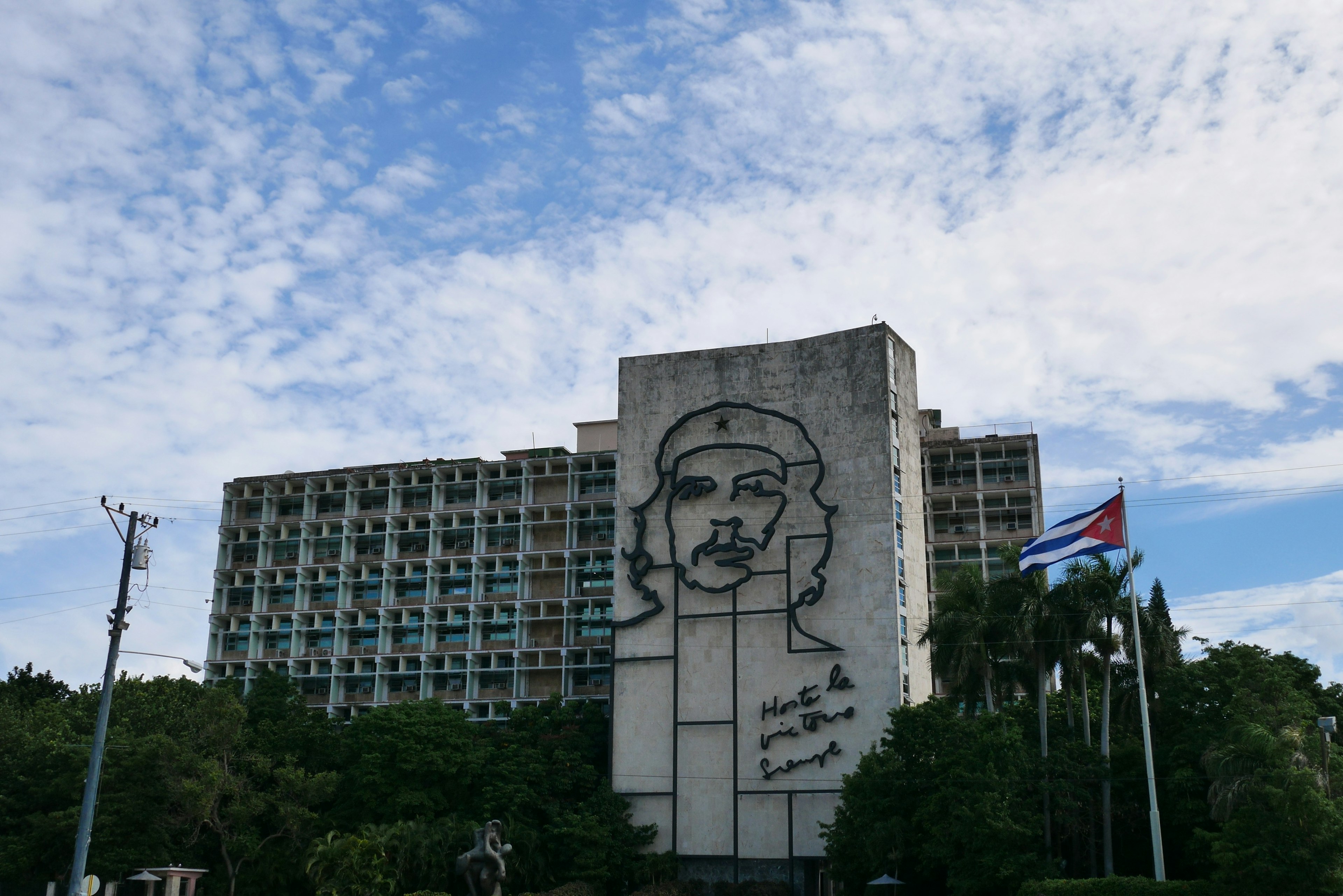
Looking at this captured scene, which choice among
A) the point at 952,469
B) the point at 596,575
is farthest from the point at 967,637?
the point at 596,575

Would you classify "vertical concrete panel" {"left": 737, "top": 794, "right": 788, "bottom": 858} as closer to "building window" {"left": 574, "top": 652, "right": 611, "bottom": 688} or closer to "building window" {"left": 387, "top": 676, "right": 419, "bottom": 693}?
"building window" {"left": 574, "top": 652, "right": 611, "bottom": 688}

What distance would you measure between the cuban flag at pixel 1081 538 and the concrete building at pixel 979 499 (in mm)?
38067

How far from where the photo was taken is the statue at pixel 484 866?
48219mm

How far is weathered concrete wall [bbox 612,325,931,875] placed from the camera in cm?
6650

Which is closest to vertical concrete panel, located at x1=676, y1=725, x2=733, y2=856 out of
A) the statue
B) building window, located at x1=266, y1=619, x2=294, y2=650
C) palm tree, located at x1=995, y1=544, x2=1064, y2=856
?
palm tree, located at x1=995, y1=544, x2=1064, y2=856

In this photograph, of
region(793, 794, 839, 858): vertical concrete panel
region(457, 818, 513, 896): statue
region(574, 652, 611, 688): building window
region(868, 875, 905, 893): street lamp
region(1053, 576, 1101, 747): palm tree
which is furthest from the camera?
region(574, 652, 611, 688): building window

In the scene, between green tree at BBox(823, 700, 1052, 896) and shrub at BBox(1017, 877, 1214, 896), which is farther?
green tree at BBox(823, 700, 1052, 896)

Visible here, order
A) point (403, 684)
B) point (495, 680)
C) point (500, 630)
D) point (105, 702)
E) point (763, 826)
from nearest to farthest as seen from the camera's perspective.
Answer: point (105, 702)
point (763, 826)
point (495, 680)
point (403, 684)
point (500, 630)

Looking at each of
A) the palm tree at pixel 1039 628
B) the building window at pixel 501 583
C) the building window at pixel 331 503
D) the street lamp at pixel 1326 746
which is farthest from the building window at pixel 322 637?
the street lamp at pixel 1326 746

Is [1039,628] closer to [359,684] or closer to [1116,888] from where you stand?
[1116,888]

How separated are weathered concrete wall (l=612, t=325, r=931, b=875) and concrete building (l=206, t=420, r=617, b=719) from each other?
42.6 feet

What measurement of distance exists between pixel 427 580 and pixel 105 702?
5507 cm

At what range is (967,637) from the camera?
189 ft

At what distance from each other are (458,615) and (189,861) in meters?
29.1
